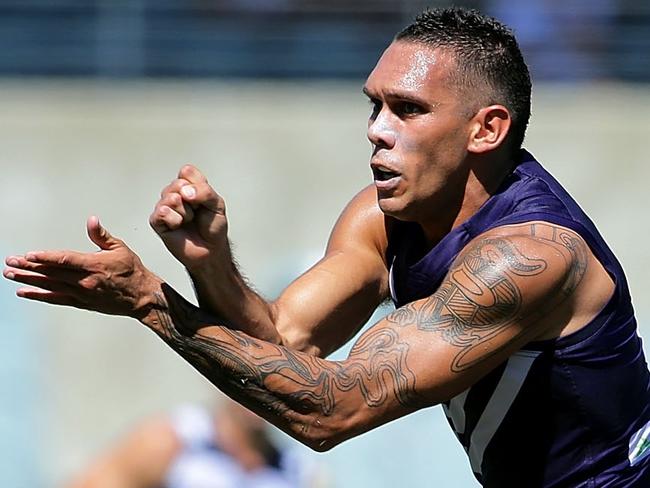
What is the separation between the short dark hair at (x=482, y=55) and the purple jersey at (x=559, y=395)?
0.63ft

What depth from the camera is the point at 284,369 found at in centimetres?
325

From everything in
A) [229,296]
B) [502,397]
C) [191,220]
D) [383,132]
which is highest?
[383,132]

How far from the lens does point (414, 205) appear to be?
354 centimetres

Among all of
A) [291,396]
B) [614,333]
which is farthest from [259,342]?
[614,333]

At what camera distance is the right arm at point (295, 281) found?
3145 mm

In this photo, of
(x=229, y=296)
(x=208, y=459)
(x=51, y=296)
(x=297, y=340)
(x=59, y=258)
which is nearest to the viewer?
(x=59, y=258)

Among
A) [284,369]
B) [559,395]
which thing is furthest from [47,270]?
[559,395]

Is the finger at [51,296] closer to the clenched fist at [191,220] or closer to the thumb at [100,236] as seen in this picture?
the thumb at [100,236]

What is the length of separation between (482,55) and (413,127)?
254 millimetres

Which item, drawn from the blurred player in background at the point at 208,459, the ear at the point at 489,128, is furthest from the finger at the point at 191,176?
the blurred player in background at the point at 208,459

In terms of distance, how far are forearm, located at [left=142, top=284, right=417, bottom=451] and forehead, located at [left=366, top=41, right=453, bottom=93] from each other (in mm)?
625

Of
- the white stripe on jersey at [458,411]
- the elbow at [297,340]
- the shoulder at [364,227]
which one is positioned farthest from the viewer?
the shoulder at [364,227]

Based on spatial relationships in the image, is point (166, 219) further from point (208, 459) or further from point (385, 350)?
point (208, 459)

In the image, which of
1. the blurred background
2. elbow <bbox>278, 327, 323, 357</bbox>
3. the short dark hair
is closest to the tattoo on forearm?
elbow <bbox>278, 327, 323, 357</bbox>
